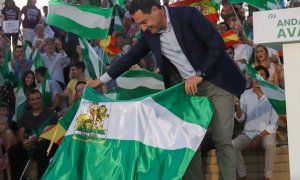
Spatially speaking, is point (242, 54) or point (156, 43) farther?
point (242, 54)

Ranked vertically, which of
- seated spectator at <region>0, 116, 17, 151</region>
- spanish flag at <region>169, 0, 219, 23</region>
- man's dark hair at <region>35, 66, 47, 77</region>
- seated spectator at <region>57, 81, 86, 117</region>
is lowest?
seated spectator at <region>0, 116, 17, 151</region>

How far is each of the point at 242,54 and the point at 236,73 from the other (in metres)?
4.58

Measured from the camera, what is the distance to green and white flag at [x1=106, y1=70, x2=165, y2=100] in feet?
24.0

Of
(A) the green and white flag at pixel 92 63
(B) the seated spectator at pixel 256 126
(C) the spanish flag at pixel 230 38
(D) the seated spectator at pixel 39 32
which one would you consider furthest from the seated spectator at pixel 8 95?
(B) the seated spectator at pixel 256 126

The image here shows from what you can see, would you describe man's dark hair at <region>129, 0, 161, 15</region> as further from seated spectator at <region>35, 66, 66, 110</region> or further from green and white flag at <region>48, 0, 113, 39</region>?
seated spectator at <region>35, 66, 66, 110</region>

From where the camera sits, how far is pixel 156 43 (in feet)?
19.6

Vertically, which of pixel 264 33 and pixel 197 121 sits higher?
pixel 264 33

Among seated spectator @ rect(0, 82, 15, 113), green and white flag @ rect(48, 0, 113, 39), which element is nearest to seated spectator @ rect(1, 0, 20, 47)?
seated spectator @ rect(0, 82, 15, 113)

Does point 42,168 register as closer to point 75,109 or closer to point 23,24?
point 75,109

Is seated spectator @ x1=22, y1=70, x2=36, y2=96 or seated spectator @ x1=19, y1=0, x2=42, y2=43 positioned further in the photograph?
seated spectator @ x1=19, y1=0, x2=42, y2=43

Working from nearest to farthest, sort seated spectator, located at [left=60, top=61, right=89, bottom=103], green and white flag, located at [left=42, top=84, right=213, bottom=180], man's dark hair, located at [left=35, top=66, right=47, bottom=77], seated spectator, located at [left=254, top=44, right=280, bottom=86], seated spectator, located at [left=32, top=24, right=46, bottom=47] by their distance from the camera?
1. green and white flag, located at [left=42, top=84, right=213, bottom=180]
2. seated spectator, located at [left=254, top=44, right=280, bottom=86]
3. seated spectator, located at [left=60, top=61, right=89, bottom=103]
4. man's dark hair, located at [left=35, top=66, right=47, bottom=77]
5. seated spectator, located at [left=32, top=24, right=46, bottom=47]

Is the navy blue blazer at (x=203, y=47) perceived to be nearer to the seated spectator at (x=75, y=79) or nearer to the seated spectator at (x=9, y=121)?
the seated spectator at (x=9, y=121)

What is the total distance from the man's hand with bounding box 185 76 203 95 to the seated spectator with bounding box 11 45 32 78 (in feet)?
22.3

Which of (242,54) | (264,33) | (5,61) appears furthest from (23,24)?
(264,33)
